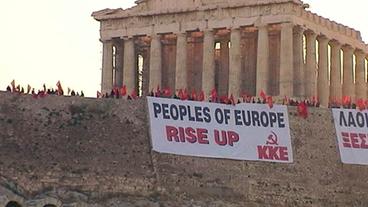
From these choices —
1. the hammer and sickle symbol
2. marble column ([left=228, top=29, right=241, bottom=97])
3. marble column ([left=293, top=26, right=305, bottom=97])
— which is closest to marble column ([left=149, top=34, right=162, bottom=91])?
marble column ([left=228, top=29, right=241, bottom=97])

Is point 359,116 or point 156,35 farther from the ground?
point 156,35

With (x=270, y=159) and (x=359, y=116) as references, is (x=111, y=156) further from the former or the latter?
(x=359, y=116)

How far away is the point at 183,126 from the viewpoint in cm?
6216

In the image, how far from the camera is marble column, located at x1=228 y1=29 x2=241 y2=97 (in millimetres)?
90875

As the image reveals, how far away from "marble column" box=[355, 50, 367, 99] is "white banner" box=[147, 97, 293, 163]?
3803 centimetres

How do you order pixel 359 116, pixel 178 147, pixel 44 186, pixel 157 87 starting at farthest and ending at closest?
pixel 157 87, pixel 359 116, pixel 178 147, pixel 44 186

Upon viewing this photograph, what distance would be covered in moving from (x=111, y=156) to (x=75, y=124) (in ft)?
8.31

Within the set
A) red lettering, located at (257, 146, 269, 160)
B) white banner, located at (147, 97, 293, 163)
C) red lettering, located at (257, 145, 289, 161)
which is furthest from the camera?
red lettering, located at (257, 145, 289, 161)

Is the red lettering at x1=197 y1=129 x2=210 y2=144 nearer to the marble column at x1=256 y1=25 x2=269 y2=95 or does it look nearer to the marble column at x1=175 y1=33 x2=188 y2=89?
the marble column at x1=256 y1=25 x2=269 y2=95

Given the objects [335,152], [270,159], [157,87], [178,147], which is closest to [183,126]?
[178,147]

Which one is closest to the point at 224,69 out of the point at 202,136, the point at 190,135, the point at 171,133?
the point at 202,136

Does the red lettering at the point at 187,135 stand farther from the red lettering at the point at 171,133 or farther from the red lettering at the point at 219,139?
the red lettering at the point at 219,139

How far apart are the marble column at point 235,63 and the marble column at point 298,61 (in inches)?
171

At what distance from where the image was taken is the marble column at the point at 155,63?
312 feet
